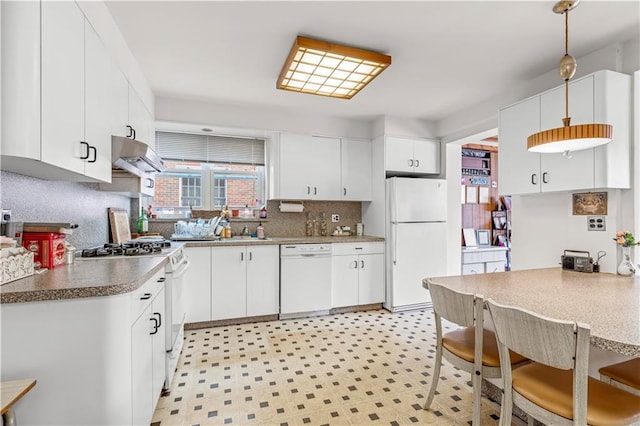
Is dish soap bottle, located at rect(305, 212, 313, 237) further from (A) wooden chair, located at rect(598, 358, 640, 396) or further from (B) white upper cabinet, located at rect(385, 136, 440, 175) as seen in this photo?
(A) wooden chair, located at rect(598, 358, 640, 396)

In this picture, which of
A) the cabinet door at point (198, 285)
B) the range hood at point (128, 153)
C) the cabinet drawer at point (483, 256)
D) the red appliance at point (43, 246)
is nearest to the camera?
the red appliance at point (43, 246)

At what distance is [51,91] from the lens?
1.34m

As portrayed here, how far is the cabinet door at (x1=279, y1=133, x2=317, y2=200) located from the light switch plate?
2.78m

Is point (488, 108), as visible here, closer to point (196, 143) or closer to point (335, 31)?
point (335, 31)

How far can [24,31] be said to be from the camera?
3.97 feet

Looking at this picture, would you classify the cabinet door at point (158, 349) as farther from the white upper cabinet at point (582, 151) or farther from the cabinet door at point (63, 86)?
the white upper cabinet at point (582, 151)

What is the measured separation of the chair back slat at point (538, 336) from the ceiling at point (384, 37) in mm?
1830

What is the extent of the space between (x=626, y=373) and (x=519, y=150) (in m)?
1.78

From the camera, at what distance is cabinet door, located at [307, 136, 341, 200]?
4.04 meters

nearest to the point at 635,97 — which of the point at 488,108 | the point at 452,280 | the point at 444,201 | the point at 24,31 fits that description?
the point at 488,108

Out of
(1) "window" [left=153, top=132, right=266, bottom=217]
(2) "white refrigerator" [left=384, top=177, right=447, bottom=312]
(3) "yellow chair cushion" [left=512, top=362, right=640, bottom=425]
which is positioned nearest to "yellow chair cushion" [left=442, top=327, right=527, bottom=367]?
(3) "yellow chair cushion" [left=512, top=362, right=640, bottom=425]

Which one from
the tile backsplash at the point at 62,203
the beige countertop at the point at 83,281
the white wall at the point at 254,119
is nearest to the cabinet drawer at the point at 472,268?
the white wall at the point at 254,119

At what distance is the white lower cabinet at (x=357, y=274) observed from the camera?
3844mm

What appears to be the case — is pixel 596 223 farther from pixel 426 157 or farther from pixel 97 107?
pixel 97 107
